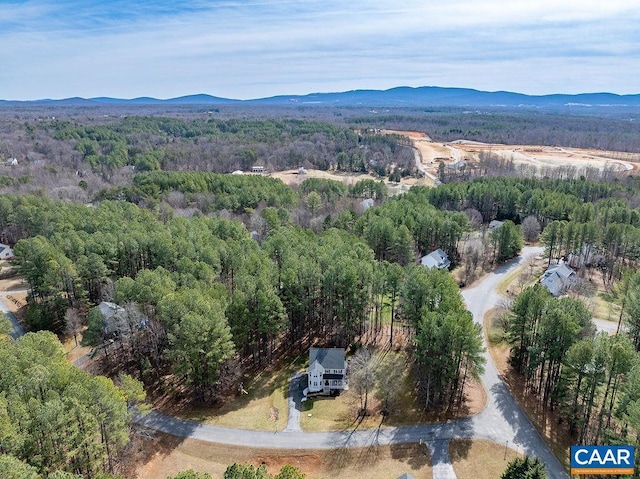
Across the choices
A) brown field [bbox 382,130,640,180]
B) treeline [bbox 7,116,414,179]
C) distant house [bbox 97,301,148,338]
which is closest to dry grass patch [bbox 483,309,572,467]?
distant house [bbox 97,301,148,338]

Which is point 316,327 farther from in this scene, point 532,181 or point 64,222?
point 532,181

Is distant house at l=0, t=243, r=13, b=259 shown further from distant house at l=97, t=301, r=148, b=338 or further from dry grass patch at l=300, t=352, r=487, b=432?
dry grass patch at l=300, t=352, r=487, b=432

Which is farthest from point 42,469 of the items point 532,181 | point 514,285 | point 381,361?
point 532,181

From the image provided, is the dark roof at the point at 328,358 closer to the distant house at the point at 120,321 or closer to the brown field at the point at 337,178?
the distant house at the point at 120,321

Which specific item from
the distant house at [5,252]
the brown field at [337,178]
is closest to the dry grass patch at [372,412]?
the distant house at [5,252]

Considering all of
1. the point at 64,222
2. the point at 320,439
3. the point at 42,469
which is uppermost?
the point at 64,222
